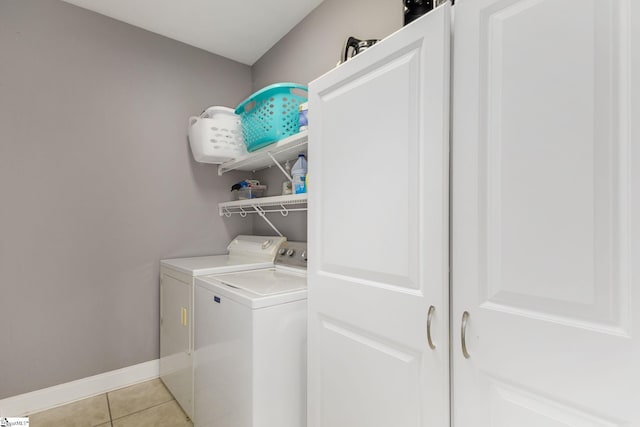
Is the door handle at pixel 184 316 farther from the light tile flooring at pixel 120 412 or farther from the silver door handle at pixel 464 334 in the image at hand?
the silver door handle at pixel 464 334

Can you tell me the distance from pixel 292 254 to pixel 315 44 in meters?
1.60

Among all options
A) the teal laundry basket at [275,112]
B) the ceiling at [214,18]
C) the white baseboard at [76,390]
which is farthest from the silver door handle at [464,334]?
the white baseboard at [76,390]

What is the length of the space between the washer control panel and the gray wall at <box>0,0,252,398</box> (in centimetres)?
90

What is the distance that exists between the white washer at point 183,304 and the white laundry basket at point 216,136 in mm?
762

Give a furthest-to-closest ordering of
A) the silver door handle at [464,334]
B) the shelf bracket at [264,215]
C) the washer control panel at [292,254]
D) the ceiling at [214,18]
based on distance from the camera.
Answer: the shelf bracket at [264,215], the ceiling at [214,18], the washer control panel at [292,254], the silver door handle at [464,334]

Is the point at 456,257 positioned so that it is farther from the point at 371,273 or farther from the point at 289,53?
the point at 289,53

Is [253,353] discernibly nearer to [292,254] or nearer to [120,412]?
[292,254]

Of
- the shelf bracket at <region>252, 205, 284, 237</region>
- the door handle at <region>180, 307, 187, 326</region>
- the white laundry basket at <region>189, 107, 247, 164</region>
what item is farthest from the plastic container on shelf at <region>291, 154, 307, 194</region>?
the door handle at <region>180, 307, 187, 326</region>

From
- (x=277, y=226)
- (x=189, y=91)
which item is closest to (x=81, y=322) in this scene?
(x=277, y=226)

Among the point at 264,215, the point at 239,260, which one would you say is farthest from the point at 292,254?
the point at 264,215

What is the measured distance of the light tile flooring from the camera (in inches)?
73.9

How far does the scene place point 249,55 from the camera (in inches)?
111

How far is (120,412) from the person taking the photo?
199cm

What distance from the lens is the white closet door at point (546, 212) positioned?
61 centimetres
